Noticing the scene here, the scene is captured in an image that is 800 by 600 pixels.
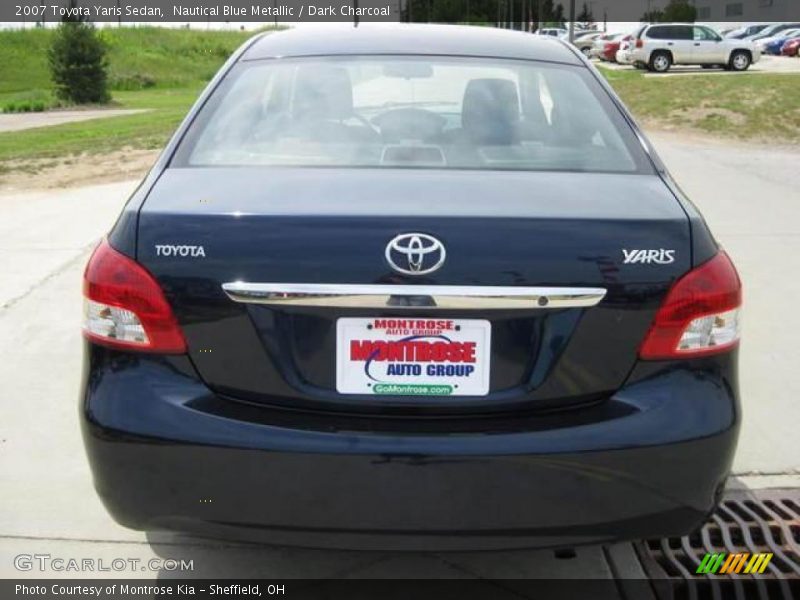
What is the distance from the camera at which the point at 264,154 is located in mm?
2908

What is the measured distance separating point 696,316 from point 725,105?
17.5 m

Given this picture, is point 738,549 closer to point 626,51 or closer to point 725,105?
point 725,105

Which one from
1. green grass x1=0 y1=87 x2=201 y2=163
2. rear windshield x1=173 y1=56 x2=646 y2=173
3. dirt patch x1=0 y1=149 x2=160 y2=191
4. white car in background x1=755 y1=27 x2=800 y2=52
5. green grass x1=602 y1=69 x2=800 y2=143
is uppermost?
white car in background x1=755 y1=27 x2=800 y2=52

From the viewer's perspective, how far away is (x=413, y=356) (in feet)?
7.48

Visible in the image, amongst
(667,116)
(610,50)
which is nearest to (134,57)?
(610,50)

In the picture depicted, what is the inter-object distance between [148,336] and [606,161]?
147cm

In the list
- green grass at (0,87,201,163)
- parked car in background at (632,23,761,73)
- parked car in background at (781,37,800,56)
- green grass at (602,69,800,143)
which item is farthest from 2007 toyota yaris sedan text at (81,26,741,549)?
parked car in background at (781,37,800,56)

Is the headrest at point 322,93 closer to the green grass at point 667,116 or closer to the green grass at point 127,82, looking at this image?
the green grass at point 667,116

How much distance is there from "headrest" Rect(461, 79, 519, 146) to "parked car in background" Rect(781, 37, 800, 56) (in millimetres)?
46325

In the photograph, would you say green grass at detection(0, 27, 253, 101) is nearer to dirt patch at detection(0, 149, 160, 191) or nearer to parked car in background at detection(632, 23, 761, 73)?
parked car in background at detection(632, 23, 761, 73)

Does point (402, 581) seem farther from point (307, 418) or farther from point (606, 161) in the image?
point (606, 161)

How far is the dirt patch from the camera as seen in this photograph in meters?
11.6

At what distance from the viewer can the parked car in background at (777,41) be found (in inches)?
1820

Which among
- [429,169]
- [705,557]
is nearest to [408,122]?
[429,169]
